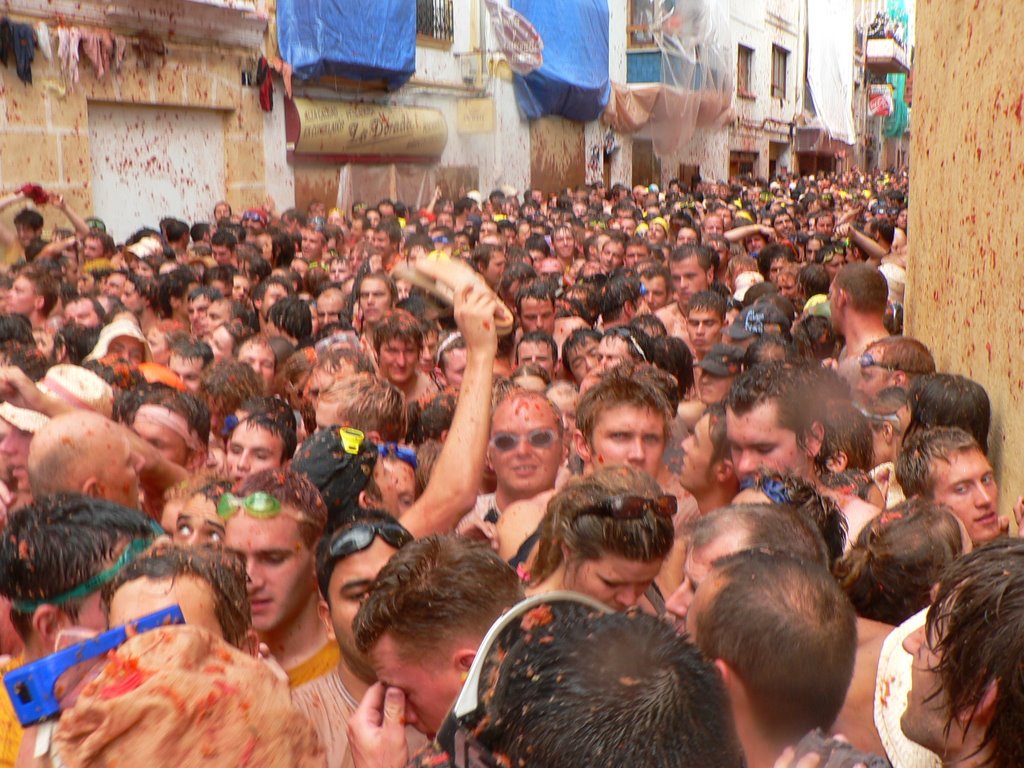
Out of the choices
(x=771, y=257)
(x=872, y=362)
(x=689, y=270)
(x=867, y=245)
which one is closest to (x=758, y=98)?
(x=867, y=245)

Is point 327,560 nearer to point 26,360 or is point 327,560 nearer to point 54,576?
point 54,576

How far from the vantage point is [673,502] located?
322 cm

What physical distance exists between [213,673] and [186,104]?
634 inches

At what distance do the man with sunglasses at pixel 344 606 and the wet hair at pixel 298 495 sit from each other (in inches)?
7.2

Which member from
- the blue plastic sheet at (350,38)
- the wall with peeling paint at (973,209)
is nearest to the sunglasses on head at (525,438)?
the wall with peeling paint at (973,209)

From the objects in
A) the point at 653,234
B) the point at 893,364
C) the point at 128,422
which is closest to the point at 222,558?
the point at 128,422

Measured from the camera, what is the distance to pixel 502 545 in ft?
12.4

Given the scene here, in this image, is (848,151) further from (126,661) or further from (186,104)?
(126,661)

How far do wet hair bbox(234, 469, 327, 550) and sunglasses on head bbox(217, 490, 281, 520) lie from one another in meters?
0.02

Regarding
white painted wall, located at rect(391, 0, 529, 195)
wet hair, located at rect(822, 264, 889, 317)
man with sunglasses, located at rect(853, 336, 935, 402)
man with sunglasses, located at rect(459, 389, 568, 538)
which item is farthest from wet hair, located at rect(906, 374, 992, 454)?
white painted wall, located at rect(391, 0, 529, 195)

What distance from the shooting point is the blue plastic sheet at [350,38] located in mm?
17922

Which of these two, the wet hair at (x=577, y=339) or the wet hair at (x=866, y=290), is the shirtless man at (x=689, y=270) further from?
the wet hair at (x=866, y=290)

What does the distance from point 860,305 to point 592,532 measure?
3.96 meters

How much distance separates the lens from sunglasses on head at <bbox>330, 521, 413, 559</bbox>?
114 inches
